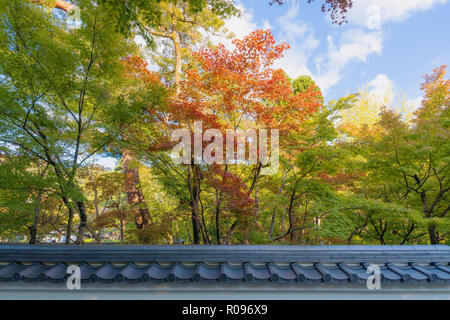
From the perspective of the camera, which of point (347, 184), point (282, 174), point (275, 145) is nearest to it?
point (275, 145)

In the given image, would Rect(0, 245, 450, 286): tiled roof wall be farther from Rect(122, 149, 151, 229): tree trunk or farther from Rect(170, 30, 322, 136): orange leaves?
Rect(122, 149, 151, 229): tree trunk

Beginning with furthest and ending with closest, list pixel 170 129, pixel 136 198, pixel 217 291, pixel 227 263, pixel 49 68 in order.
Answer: pixel 136 198, pixel 170 129, pixel 49 68, pixel 227 263, pixel 217 291

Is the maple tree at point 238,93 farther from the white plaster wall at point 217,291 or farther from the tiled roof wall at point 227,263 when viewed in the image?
the white plaster wall at point 217,291

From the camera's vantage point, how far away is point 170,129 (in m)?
5.18

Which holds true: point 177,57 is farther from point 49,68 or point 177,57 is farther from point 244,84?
point 49,68

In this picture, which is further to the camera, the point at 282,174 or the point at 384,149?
the point at 282,174

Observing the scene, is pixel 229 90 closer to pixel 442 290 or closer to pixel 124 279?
pixel 124 279

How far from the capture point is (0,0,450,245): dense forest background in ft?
11.8

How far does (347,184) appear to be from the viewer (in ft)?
25.6

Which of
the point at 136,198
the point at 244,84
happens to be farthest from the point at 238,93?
the point at 136,198

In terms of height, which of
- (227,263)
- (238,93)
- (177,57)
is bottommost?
(227,263)

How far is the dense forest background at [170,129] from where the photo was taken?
142 inches
